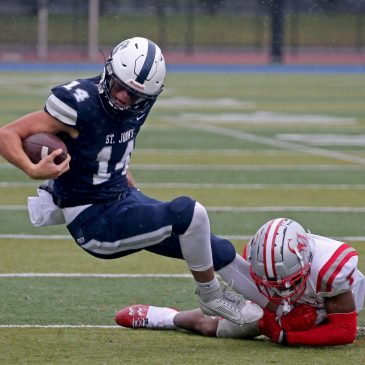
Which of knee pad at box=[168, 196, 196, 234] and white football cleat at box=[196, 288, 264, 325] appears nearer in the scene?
knee pad at box=[168, 196, 196, 234]

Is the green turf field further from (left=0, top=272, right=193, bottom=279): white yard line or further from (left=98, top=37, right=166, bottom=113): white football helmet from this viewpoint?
(left=98, top=37, right=166, bottom=113): white football helmet

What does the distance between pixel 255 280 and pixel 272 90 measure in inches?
709

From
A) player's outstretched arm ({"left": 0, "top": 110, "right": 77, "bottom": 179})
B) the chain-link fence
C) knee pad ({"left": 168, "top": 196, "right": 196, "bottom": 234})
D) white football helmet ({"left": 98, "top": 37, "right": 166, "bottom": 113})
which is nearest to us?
player's outstretched arm ({"left": 0, "top": 110, "right": 77, "bottom": 179})

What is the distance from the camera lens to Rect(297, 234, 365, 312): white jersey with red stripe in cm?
508

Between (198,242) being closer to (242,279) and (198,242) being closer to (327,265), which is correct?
(242,279)

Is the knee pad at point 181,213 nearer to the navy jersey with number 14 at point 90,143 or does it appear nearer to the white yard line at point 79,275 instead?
the navy jersey with number 14 at point 90,143

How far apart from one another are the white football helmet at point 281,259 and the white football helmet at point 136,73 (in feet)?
2.75

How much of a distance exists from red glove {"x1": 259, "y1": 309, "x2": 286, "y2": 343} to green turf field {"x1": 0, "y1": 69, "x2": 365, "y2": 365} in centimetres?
5

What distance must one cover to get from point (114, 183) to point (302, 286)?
1051 millimetres

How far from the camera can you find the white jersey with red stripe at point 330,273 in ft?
16.7

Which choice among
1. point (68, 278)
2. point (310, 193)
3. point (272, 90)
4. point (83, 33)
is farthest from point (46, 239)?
point (83, 33)

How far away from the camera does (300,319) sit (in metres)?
5.29

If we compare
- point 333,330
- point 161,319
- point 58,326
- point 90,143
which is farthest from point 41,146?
point 333,330

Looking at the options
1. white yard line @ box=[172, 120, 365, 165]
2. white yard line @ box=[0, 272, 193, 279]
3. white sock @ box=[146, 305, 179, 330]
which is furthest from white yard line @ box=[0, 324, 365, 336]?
white yard line @ box=[172, 120, 365, 165]
